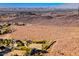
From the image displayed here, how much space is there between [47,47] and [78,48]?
1.39 ft

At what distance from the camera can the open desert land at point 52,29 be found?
3186 mm

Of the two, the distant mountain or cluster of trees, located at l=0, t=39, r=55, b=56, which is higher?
the distant mountain

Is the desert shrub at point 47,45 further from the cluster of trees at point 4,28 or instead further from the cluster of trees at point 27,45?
the cluster of trees at point 4,28

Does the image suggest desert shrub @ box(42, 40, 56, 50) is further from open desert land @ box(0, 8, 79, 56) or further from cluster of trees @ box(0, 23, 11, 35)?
cluster of trees @ box(0, 23, 11, 35)

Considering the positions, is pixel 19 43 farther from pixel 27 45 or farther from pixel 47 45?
pixel 47 45

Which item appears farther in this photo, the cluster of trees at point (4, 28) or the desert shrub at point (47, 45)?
the cluster of trees at point (4, 28)

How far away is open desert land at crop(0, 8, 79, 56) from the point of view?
3.19 meters

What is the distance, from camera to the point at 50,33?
325cm

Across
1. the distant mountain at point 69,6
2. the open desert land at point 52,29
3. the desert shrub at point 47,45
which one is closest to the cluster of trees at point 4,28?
the open desert land at point 52,29

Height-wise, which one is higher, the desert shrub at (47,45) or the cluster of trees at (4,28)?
the cluster of trees at (4,28)

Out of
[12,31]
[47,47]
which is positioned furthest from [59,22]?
[12,31]

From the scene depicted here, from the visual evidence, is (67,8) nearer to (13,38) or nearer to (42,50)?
(42,50)

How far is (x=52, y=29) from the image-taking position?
10.8 ft

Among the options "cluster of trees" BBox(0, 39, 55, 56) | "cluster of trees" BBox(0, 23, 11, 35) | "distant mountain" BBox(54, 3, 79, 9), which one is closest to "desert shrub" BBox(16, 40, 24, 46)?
"cluster of trees" BBox(0, 39, 55, 56)
